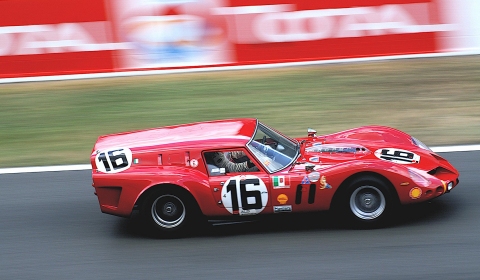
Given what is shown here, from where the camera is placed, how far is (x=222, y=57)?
12.0m

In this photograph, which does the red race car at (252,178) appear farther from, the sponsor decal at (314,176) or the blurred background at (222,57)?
the blurred background at (222,57)

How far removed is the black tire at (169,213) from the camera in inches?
255

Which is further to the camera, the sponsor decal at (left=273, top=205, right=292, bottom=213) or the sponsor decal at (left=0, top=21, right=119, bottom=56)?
the sponsor decal at (left=0, top=21, right=119, bottom=56)

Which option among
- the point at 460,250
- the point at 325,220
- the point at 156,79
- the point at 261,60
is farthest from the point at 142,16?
the point at 460,250

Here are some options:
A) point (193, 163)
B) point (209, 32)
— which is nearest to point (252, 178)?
point (193, 163)

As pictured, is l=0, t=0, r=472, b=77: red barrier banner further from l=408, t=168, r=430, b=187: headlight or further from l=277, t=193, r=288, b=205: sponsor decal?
l=277, t=193, r=288, b=205: sponsor decal

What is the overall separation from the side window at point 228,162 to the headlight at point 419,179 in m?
1.49

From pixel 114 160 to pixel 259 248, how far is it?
1.71 metres

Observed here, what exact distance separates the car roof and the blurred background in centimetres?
362

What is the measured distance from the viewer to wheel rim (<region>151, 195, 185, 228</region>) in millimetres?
6535

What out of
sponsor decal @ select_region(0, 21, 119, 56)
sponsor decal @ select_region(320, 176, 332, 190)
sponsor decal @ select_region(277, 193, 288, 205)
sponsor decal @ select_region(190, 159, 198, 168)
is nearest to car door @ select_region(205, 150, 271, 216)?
sponsor decal @ select_region(277, 193, 288, 205)

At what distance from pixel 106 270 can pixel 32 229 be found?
5.01 ft

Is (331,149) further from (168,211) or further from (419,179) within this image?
(168,211)

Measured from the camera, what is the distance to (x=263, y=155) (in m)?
6.55
